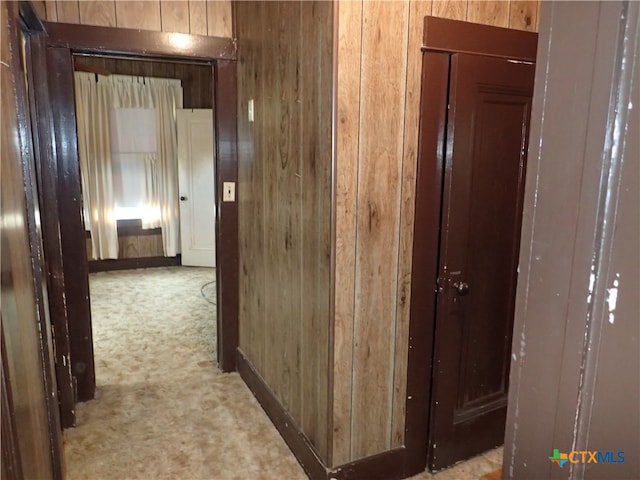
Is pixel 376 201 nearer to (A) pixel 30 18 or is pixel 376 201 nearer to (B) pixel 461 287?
(B) pixel 461 287

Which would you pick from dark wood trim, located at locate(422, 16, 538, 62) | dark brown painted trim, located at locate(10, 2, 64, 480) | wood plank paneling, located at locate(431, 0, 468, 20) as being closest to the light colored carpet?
dark brown painted trim, located at locate(10, 2, 64, 480)

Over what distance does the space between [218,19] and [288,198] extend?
4.28 ft

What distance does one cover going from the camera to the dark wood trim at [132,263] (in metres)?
5.62

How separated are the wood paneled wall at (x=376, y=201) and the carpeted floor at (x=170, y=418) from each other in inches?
17.2

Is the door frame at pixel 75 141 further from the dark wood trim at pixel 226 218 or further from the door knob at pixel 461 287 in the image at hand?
the door knob at pixel 461 287

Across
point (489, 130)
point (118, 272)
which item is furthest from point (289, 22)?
point (118, 272)

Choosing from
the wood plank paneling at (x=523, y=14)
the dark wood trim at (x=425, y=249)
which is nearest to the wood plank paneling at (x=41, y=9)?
the dark wood trim at (x=425, y=249)

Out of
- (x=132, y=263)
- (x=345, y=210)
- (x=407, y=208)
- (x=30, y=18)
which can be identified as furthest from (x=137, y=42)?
(x=132, y=263)

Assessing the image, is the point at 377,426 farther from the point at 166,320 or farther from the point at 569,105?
the point at 166,320

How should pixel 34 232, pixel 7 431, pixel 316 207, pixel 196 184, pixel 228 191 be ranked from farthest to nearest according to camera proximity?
pixel 196 184
pixel 228 191
pixel 316 207
pixel 34 232
pixel 7 431

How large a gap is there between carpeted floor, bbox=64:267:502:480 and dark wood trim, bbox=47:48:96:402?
0.79ft

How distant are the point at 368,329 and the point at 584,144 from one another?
4.91 feet

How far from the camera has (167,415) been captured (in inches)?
104

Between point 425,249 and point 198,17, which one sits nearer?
point 425,249
